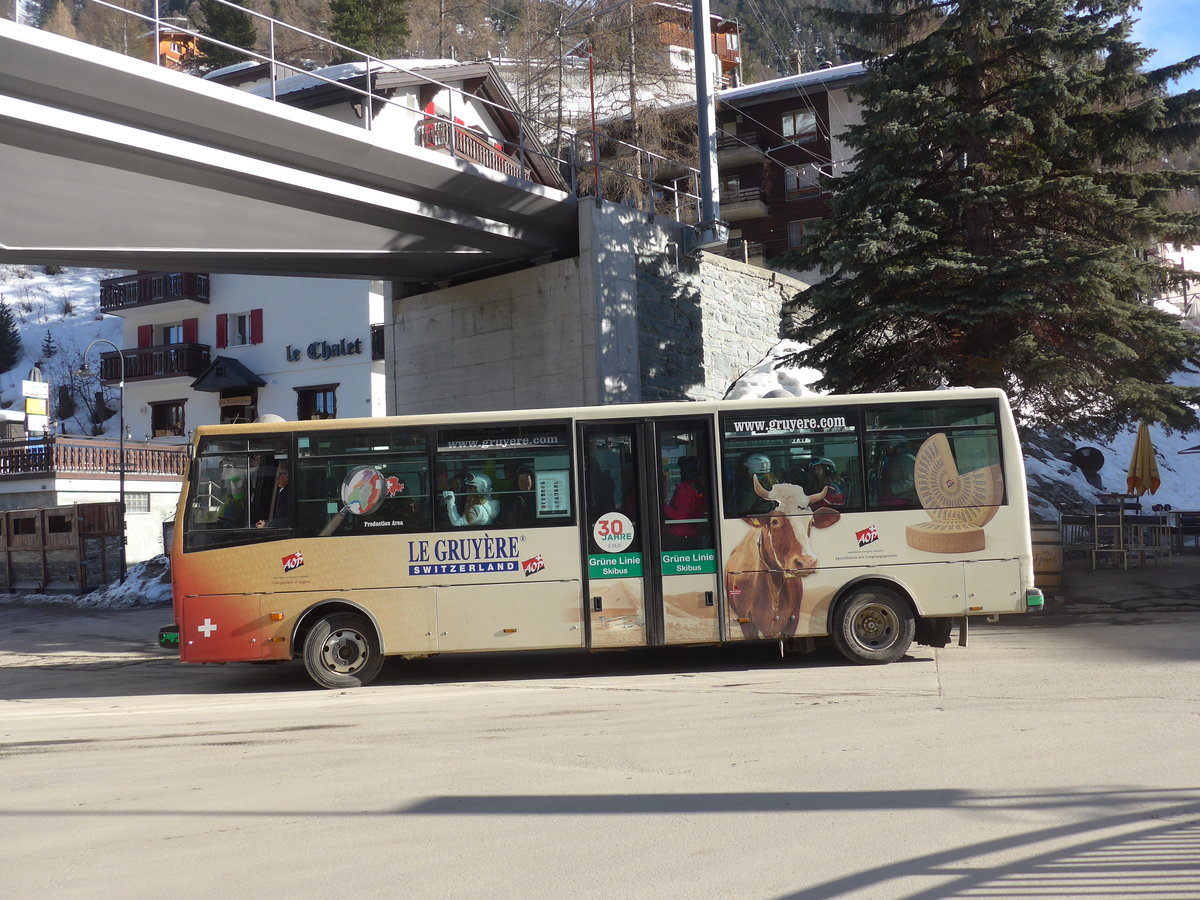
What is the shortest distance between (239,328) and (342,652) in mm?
33184

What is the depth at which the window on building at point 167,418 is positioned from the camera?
43.3 m

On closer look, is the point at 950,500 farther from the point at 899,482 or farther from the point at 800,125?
the point at 800,125

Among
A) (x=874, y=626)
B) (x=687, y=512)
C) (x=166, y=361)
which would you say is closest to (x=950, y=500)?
(x=874, y=626)

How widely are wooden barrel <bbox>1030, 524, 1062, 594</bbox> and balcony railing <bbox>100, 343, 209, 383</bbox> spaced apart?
34975 mm

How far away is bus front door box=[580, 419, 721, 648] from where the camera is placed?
11.2 meters

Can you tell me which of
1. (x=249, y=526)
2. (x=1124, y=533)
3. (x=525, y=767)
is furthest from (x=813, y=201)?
(x=525, y=767)

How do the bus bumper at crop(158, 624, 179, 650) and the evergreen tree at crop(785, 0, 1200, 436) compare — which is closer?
the bus bumper at crop(158, 624, 179, 650)

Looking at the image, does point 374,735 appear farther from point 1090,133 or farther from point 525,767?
point 1090,133

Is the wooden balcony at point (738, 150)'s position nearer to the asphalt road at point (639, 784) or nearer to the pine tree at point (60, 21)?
the asphalt road at point (639, 784)

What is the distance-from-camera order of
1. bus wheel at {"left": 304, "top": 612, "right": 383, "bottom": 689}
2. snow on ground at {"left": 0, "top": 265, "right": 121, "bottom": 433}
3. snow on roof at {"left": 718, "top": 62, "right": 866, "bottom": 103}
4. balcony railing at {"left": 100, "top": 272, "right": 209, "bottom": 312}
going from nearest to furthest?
bus wheel at {"left": 304, "top": 612, "right": 383, "bottom": 689}, balcony railing at {"left": 100, "top": 272, "right": 209, "bottom": 312}, snow on roof at {"left": 718, "top": 62, "right": 866, "bottom": 103}, snow on ground at {"left": 0, "top": 265, "right": 121, "bottom": 433}

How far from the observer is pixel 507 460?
11531 millimetres

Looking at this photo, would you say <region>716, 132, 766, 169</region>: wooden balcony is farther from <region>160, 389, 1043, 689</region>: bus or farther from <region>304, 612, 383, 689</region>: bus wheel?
<region>304, 612, 383, 689</region>: bus wheel

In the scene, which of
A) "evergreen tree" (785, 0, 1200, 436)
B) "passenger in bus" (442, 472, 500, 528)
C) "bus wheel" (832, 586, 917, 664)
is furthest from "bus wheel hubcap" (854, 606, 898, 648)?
"evergreen tree" (785, 0, 1200, 436)

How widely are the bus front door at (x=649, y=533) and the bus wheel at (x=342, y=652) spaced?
2.49m
